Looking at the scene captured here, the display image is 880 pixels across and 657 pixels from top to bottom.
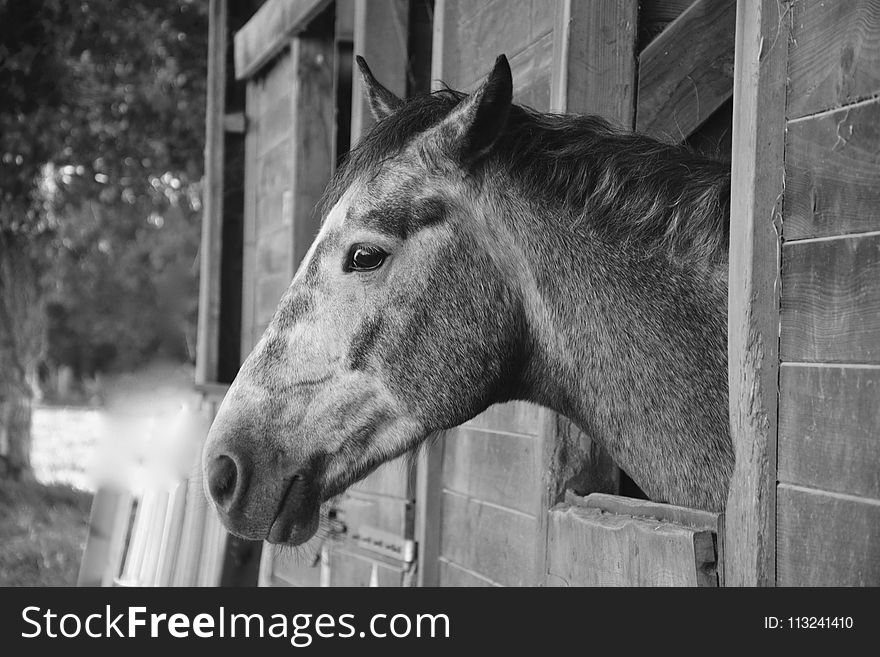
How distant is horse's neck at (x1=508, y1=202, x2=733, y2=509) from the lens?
1.91m

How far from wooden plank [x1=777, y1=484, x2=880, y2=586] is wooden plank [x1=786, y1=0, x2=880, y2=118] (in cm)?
61

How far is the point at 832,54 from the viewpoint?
1.52 metres

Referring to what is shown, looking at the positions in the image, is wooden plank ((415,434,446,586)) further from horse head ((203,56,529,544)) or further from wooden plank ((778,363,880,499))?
wooden plank ((778,363,880,499))

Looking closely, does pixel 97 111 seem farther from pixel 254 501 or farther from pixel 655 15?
pixel 254 501

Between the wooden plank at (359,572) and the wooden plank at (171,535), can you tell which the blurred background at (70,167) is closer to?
the wooden plank at (171,535)

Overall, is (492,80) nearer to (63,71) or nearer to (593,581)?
(593,581)

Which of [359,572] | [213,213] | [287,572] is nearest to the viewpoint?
[359,572]

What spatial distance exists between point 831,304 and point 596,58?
1074mm

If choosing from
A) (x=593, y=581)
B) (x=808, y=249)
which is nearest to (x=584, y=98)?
(x=808, y=249)

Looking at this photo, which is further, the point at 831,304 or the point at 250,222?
the point at 250,222

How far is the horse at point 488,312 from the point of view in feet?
6.37

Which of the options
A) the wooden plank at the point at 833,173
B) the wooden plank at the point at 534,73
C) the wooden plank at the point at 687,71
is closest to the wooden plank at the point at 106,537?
the wooden plank at the point at 534,73

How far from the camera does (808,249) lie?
1.56 m

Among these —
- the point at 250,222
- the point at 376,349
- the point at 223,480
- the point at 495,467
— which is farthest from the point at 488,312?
the point at 250,222
